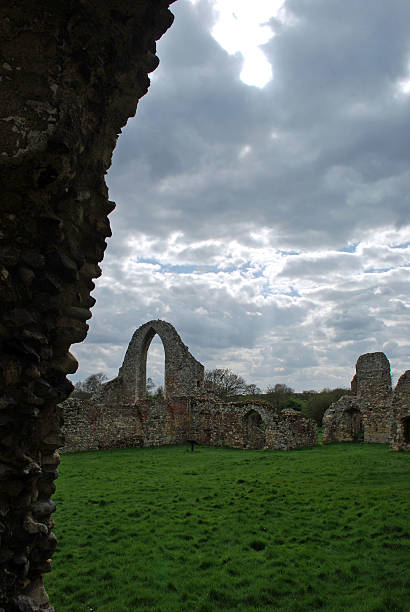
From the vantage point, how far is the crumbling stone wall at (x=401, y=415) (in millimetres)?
15773

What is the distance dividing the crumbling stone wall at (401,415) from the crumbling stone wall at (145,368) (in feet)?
36.4

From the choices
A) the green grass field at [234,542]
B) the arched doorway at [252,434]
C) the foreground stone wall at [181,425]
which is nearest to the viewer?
the green grass field at [234,542]

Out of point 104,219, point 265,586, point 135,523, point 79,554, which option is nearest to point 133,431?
point 135,523

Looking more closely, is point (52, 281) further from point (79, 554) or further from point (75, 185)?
point (79, 554)

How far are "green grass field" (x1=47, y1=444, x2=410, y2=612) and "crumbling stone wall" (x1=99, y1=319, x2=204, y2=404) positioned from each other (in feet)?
43.2

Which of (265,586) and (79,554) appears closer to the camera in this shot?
(265,586)

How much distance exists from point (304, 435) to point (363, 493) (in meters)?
10.8

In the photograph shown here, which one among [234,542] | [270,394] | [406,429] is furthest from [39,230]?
[270,394]

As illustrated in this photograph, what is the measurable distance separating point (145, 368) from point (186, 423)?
253 inches

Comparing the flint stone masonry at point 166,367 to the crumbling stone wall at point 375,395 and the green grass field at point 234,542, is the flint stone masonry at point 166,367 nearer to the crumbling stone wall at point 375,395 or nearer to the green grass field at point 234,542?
the crumbling stone wall at point 375,395

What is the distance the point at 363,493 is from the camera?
28.2ft

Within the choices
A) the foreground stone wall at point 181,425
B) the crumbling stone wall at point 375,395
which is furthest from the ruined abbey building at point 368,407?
the foreground stone wall at point 181,425

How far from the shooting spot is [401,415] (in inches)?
624

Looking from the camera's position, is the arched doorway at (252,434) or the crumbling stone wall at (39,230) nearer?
the crumbling stone wall at (39,230)
